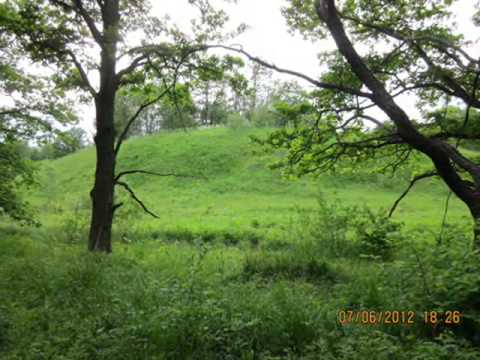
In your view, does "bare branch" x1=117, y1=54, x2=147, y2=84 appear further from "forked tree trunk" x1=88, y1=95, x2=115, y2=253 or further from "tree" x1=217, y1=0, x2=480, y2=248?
"tree" x1=217, y1=0, x2=480, y2=248

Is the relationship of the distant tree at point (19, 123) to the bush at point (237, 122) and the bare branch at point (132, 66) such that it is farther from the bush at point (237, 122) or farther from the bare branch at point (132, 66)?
the bush at point (237, 122)

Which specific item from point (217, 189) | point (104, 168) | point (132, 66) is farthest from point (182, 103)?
point (217, 189)

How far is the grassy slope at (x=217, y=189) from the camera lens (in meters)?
18.4

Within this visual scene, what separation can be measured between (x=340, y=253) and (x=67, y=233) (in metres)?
10.8

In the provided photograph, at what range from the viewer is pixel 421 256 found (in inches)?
175

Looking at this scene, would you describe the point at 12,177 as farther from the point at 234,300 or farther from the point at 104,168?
the point at 234,300

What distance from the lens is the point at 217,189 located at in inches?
1133

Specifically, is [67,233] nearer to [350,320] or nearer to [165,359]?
[165,359]

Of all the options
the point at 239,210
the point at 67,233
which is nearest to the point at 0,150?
the point at 67,233

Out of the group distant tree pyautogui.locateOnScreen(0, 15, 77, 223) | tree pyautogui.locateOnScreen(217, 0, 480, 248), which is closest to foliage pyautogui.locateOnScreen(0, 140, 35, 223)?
distant tree pyautogui.locateOnScreen(0, 15, 77, 223)
